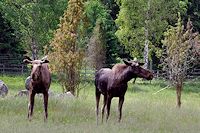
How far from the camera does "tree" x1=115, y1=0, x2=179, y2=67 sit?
48.8 m

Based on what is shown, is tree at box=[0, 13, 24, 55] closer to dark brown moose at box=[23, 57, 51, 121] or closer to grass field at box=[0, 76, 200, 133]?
grass field at box=[0, 76, 200, 133]

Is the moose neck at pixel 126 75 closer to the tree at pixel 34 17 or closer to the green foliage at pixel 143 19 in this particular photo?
the tree at pixel 34 17

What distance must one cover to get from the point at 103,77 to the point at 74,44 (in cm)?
1329

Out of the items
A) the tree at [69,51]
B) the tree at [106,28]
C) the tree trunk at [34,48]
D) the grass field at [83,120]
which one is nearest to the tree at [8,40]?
the tree trunk at [34,48]

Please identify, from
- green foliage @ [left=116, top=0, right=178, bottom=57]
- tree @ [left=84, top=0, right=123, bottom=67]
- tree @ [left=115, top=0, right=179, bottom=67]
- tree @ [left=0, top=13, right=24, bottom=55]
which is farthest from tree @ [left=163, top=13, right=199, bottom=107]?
tree @ [left=84, top=0, right=123, bottom=67]

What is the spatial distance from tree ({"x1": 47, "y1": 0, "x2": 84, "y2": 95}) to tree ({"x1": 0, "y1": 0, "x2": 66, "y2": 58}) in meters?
16.7

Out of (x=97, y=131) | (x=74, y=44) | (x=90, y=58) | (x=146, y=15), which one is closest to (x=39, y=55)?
(x=90, y=58)

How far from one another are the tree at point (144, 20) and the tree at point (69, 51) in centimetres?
1806

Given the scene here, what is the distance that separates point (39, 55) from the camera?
50.2 metres

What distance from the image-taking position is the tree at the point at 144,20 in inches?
1922

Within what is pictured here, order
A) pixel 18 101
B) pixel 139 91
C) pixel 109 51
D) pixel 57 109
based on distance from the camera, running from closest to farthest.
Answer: pixel 57 109
pixel 18 101
pixel 139 91
pixel 109 51

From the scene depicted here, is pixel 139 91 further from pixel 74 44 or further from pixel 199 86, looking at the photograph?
pixel 74 44

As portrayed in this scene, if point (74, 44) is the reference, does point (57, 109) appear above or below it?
below

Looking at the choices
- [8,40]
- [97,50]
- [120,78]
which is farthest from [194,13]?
[120,78]
